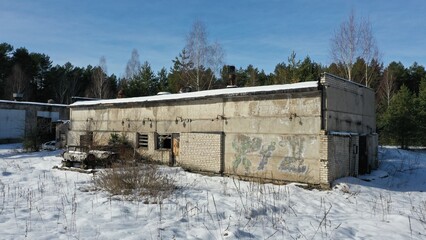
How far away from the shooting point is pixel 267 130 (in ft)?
48.8

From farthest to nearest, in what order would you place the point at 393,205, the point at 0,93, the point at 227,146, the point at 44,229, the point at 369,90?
the point at 0,93 → the point at 369,90 → the point at 227,146 → the point at 393,205 → the point at 44,229

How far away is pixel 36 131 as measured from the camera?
26.0 meters

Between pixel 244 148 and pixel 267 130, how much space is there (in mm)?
1375

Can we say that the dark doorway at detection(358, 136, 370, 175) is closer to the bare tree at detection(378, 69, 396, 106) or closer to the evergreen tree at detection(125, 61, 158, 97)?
the bare tree at detection(378, 69, 396, 106)

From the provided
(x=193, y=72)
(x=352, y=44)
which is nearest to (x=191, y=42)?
(x=193, y=72)

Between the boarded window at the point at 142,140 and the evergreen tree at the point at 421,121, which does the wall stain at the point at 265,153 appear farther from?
the evergreen tree at the point at 421,121

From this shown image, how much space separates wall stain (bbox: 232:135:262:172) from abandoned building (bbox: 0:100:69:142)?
66.6ft

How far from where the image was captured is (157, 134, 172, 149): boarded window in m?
19.0

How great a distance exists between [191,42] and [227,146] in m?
22.5

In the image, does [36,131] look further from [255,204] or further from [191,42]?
[255,204]

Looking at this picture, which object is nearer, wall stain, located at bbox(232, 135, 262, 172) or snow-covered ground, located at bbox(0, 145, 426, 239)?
snow-covered ground, located at bbox(0, 145, 426, 239)

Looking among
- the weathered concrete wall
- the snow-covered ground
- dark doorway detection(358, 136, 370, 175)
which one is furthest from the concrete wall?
dark doorway detection(358, 136, 370, 175)

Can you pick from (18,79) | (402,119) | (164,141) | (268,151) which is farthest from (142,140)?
(18,79)

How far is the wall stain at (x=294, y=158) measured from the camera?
13.8 m
